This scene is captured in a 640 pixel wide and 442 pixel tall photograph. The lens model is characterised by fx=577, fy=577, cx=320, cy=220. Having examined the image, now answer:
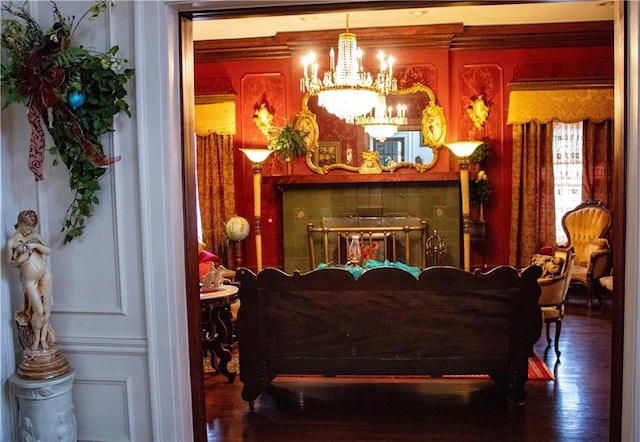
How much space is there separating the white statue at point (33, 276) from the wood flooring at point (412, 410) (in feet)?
4.03

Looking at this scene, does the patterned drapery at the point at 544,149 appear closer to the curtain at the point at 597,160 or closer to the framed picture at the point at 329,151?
the curtain at the point at 597,160

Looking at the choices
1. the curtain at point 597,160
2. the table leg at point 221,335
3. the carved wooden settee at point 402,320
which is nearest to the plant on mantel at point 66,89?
the carved wooden settee at point 402,320

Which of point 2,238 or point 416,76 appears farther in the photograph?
point 416,76

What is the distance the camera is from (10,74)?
2490 mm

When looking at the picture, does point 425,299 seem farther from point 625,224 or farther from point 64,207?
point 64,207

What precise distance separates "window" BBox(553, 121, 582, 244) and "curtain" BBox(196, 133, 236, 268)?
3.99 metres

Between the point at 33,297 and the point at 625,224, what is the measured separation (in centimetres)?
261

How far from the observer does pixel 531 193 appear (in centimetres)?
691

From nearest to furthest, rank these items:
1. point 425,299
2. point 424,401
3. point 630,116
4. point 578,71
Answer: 1. point 630,116
2. point 425,299
3. point 424,401
4. point 578,71

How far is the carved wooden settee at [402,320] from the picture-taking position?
350cm

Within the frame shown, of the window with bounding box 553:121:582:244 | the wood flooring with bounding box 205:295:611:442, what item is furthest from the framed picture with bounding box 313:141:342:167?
the wood flooring with bounding box 205:295:611:442

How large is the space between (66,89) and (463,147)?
4844 millimetres

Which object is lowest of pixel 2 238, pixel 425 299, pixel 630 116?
pixel 425 299

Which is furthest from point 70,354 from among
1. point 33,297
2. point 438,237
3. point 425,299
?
point 438,237
